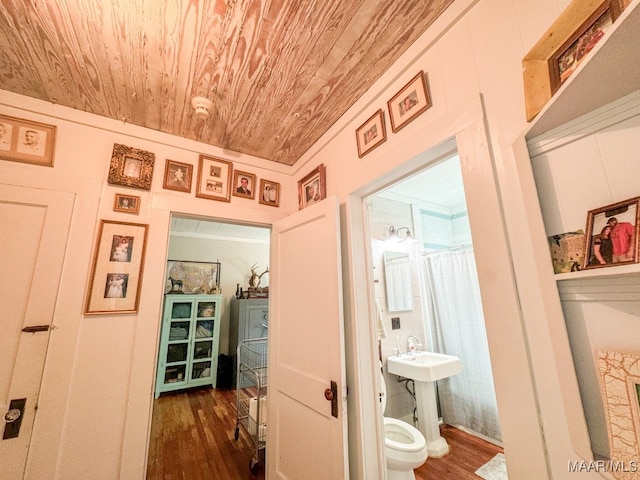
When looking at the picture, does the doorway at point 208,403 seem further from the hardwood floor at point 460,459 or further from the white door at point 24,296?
the hardwood floor at point 460,459

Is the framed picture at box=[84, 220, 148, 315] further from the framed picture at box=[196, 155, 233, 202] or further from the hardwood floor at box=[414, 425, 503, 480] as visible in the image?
the hardwood floor at box=[414, 425, 503, 480]

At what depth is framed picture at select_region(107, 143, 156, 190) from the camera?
1515mm

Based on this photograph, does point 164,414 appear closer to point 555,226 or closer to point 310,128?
point 310,128

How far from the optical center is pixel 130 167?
157 centimetres

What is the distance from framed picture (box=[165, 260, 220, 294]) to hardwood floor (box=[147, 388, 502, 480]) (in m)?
1.65

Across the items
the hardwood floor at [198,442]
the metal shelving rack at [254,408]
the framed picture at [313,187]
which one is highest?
the framed picture at [313,187]

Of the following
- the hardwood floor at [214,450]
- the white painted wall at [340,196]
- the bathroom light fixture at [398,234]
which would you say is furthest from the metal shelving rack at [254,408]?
the bathroom light fixture at [398,234]

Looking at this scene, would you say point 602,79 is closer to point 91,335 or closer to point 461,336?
point 91,335

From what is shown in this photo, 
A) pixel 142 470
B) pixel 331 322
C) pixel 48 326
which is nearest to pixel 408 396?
pixel 331 322

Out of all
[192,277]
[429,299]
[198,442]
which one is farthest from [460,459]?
[192,277]

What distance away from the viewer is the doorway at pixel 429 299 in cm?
244

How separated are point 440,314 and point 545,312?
2.37 m

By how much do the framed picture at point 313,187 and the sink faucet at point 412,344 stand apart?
71.4 inches

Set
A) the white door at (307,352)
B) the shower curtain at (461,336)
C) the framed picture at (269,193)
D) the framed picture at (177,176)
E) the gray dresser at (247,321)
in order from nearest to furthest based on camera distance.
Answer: the white door at (307,352) → the framed picture at (177,176) → the framed picture at (269,193) → the shower curtain at (461,336) → the gray dresser at (247,321)
